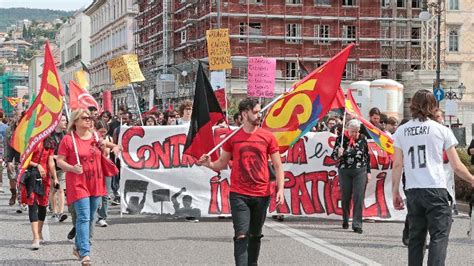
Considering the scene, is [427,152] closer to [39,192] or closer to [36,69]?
[39,192]

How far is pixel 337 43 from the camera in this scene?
6550 centimetres

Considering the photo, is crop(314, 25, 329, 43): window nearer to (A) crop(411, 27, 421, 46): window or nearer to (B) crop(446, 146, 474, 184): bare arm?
(A) crop(411, 27, 421, 46): window

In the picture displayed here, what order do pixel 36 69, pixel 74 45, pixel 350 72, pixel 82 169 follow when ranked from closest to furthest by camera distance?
pixel 82 169 → pixel 350 72 → pixel 74 45 → pixel 36 69

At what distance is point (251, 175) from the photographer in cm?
848

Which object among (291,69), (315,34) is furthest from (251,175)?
(315,34)

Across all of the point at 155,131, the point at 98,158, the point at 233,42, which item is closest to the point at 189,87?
the point at 233,42

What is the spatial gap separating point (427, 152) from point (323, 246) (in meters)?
3.87

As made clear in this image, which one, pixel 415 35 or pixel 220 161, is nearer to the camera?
pixel 220 161

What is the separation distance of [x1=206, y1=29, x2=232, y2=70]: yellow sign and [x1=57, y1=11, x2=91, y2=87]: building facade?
8901 centimetres

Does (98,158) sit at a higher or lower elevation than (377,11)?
lower

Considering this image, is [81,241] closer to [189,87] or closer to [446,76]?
[446,76]

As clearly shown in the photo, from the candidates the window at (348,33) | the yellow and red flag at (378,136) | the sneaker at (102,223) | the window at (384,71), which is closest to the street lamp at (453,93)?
the window at (384,71)

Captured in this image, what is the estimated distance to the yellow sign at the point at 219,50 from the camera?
856 inches

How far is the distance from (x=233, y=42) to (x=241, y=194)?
56.1 meters
